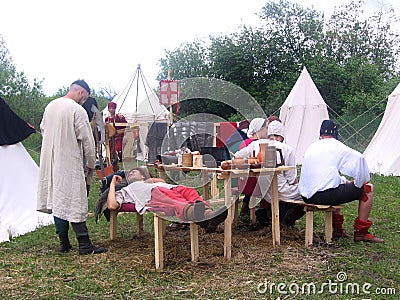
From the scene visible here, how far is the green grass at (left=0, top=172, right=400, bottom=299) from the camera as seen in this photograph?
3.00 meters

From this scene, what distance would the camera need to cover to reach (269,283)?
3107mm

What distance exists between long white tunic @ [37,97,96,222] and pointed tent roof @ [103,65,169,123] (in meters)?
7.32

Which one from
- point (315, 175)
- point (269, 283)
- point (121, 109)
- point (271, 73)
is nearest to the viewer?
point (269, 283)

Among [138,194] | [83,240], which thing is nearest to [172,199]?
[138,194]

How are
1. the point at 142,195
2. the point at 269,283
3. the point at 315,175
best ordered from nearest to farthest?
the point at 269,283, the point at 142,195, the point at 315,175

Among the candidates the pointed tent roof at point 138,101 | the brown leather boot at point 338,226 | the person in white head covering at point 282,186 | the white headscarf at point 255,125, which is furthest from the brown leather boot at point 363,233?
the pointed tent roof at point 138,101

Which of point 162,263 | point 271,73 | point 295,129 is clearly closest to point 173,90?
point 162,263

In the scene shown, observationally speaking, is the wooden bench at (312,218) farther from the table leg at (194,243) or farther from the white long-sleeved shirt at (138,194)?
the white long-sleeved shirt at (138,194)

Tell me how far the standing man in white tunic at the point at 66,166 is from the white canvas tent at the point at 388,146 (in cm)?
564

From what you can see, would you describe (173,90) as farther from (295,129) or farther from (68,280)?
(295,129)

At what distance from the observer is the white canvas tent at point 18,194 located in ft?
15.8

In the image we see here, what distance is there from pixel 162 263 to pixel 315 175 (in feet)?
4.85

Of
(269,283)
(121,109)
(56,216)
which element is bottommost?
(269,283)

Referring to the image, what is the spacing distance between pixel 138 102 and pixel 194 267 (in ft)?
29.3
